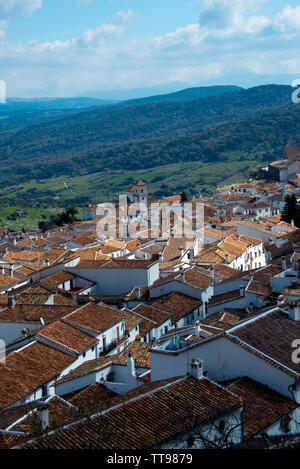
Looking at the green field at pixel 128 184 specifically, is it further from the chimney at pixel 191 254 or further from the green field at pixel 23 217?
the chimney at pixel 191 254

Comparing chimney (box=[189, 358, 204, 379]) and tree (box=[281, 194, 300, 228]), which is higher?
chimney (box=[189, 358, 204, 379])

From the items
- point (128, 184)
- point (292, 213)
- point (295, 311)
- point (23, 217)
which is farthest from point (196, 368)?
point (128, 184)

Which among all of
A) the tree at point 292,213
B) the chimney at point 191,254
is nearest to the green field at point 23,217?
the tree at point 292,213

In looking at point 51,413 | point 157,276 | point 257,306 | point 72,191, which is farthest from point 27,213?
point 51,413

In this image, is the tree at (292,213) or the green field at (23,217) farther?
the green field at (23,217)

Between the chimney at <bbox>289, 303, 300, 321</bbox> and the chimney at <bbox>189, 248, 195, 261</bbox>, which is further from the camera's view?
the chimney at <bbox>189, 248, 195, 261</bbox>

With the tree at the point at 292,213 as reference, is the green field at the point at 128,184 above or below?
below

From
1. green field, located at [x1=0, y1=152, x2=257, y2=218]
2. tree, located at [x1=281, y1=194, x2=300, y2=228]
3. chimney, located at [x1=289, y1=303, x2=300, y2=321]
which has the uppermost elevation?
chimney, located at [x1=289, y1=303, x2=300, y2=321]

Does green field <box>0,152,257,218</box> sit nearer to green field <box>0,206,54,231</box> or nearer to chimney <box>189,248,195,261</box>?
green field <box>0,206,54,231</box>

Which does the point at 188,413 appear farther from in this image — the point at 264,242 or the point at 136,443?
the point at 264,242

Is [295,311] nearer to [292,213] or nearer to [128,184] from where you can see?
[292,213]

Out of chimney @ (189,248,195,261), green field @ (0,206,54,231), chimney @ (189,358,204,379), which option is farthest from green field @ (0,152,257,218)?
chimney @ (189,358,204,379)

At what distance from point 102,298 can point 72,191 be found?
154 m

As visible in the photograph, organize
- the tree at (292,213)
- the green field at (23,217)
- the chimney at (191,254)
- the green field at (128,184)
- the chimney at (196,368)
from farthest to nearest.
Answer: the green field at (128,184) → the green field at (23,217) → the tree at (292,213) → the chimney at (191,254) → the chimney at (196,368)
